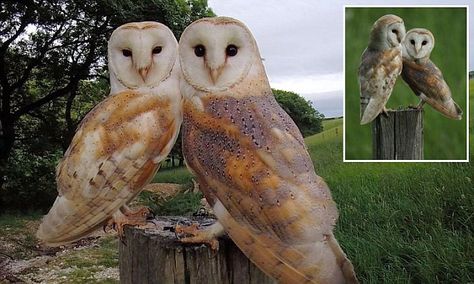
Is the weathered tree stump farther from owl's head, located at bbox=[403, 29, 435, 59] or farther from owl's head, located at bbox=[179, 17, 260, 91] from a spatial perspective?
owl's head, located at bbox=[403, 29, 435, 59]

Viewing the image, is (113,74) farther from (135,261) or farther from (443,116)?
(443,116)

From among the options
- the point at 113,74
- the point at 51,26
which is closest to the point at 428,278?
the point at 113,74

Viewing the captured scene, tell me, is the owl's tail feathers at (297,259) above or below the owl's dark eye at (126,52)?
below

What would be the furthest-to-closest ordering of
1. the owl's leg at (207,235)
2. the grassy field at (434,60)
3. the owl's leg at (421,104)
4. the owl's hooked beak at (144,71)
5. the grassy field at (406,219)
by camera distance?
the grassy field at (406,219) → the grassy field at (434,60) → the owl's leg at (421,104) → the owl's hooked beak at (144,71) → the owl's leg at (207,235)

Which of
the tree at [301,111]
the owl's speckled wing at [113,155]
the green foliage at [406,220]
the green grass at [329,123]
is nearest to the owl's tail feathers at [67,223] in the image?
the owl's speckled wing at [113,155]

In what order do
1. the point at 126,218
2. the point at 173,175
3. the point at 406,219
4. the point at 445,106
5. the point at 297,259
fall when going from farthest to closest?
1. the point at 173,175
2. the point at 406,219
3. the point at 445,106
4. the point at 126,218
5. the point at 297,259

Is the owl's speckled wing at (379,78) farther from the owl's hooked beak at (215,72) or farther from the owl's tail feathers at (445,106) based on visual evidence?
the owl's hooked beak at (215,72)

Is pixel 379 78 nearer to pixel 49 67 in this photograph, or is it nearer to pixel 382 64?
pixel 382 64

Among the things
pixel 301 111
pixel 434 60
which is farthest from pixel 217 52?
pixel 301 111
